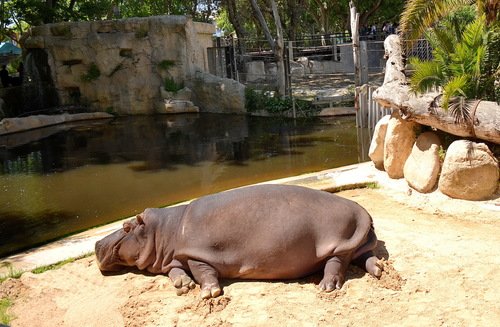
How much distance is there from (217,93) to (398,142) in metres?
13.0

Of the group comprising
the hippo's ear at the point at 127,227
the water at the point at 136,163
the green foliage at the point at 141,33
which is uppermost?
the green foliage at the point at 141,33

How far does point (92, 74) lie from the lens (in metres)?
22.0

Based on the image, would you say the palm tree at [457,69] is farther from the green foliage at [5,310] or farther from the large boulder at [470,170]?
the green foliage at [5,310]

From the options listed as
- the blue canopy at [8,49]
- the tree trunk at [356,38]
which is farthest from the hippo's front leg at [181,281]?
the blue canopy at [8,49]

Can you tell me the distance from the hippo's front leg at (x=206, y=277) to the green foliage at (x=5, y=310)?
1.67 meters

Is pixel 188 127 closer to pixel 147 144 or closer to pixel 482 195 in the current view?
pixel 147 144

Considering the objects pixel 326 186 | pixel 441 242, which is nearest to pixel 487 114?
pixel 441 242

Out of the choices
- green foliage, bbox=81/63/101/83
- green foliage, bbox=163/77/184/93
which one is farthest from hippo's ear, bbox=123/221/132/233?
green foliage, bbox=81/63/101/83

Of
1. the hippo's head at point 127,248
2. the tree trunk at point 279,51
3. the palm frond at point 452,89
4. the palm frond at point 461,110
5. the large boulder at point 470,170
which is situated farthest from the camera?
the tree trunk at point 279,51

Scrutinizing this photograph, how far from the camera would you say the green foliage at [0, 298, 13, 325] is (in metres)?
4.88

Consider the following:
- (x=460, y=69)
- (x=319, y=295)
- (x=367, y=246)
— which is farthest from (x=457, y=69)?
(x=319, y=295)

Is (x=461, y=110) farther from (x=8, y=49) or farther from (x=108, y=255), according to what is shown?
(x=8, y=49)

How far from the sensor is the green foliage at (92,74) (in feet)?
72.2

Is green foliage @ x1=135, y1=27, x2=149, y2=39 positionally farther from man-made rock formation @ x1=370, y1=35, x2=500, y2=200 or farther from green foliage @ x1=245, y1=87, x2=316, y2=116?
man-made rock formation @ x1=370, y1=35, x2=500, y2=200
